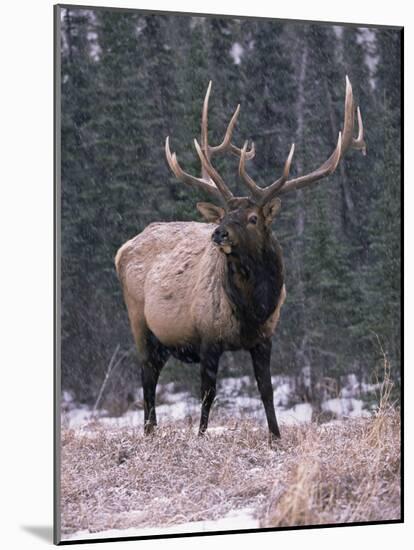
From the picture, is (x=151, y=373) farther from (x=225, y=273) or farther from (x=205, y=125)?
(x=205, y=125)

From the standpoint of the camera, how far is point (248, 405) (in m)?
9.44

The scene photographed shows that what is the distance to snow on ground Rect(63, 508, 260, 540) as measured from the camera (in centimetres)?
858

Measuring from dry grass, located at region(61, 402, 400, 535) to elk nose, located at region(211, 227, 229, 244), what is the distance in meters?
1.29

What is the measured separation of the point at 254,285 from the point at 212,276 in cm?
33

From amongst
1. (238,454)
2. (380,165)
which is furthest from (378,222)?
(238,454)

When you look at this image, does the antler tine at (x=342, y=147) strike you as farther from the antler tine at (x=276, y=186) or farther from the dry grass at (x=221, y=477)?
the dry grass at (x=221, y=477)

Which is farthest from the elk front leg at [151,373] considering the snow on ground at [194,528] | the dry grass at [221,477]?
the snow on ground at [194,528]

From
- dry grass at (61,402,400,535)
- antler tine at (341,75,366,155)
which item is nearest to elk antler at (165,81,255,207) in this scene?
antler tine at (341,75,366,155)

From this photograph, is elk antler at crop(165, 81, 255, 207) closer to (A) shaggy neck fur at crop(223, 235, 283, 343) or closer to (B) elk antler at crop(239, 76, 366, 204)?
(B) elk antler at crop(239, 76, 366, 204)

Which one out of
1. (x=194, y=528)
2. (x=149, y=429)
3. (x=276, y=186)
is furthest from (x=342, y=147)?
(x=194, y=528)

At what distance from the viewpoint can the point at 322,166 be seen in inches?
371

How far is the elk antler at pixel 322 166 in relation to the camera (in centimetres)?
912

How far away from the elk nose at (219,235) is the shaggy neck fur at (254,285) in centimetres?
19

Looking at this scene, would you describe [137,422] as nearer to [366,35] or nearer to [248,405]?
[248,405]
